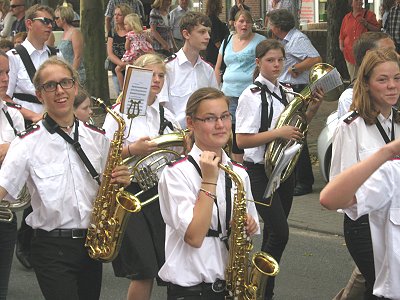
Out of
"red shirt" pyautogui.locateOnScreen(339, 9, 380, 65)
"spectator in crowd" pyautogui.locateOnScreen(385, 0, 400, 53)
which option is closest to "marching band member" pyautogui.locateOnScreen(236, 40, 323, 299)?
"red shirt" pyautogui.locateOnScreen(339, 9, 380, 65)

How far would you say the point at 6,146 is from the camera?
230 inches

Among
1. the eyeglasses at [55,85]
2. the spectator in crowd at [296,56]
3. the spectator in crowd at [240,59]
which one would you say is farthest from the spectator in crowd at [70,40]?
the eyeglasses at [55,85]

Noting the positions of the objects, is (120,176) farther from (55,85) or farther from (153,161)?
(153,161)

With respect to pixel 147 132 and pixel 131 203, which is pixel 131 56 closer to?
pixel 147 132

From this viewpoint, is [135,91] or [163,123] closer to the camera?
[135,91]

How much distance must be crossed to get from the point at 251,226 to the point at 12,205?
73.1 inches

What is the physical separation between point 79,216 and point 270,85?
219cm

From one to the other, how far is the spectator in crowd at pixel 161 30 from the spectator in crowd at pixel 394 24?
3.49 m

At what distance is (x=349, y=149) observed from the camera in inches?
193

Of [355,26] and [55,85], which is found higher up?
[55,85]

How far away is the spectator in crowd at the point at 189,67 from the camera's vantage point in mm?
7910

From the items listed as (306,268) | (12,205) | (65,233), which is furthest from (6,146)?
(306,268)

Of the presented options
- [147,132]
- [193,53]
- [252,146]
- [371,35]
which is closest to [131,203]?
[147,132]

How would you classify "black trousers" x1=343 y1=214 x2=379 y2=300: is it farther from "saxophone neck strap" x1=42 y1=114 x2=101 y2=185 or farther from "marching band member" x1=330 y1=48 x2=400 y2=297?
"saxophone neck strap" x1=42 y1=114 x2=101 y2=185
